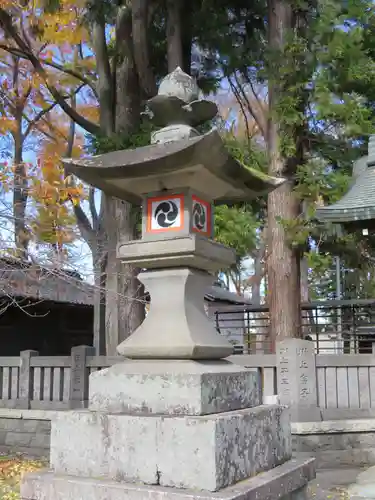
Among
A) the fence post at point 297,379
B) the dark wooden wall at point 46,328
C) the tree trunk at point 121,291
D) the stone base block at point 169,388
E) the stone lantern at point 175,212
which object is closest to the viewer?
the stone base block at point 169,388

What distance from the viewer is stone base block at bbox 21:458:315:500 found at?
3096mm

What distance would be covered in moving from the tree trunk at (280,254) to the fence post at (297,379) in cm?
122

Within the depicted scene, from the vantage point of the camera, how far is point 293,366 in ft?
25.9

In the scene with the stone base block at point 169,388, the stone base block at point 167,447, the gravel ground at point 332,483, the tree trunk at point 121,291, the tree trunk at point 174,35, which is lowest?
the gravel ground at point 332,483

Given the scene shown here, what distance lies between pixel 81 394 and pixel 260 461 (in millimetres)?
5885

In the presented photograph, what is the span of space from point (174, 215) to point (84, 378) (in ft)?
19.2

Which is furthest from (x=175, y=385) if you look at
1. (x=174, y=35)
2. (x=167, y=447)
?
(x=174, y=35)

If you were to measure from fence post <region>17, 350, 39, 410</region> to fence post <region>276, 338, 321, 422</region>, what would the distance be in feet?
14.6

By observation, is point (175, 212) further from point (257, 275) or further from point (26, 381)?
point (257, 275)

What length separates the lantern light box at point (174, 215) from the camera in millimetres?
3865

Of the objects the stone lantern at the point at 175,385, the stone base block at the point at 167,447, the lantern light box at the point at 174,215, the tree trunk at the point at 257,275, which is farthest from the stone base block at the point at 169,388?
the tree trunk at the point at 257,275

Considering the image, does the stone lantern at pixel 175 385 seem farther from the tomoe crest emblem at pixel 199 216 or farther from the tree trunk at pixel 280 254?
the tree trunk at pixel 280 254

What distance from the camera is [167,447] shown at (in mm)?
3244

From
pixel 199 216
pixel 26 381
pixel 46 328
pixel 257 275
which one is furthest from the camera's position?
pixel 257 275
